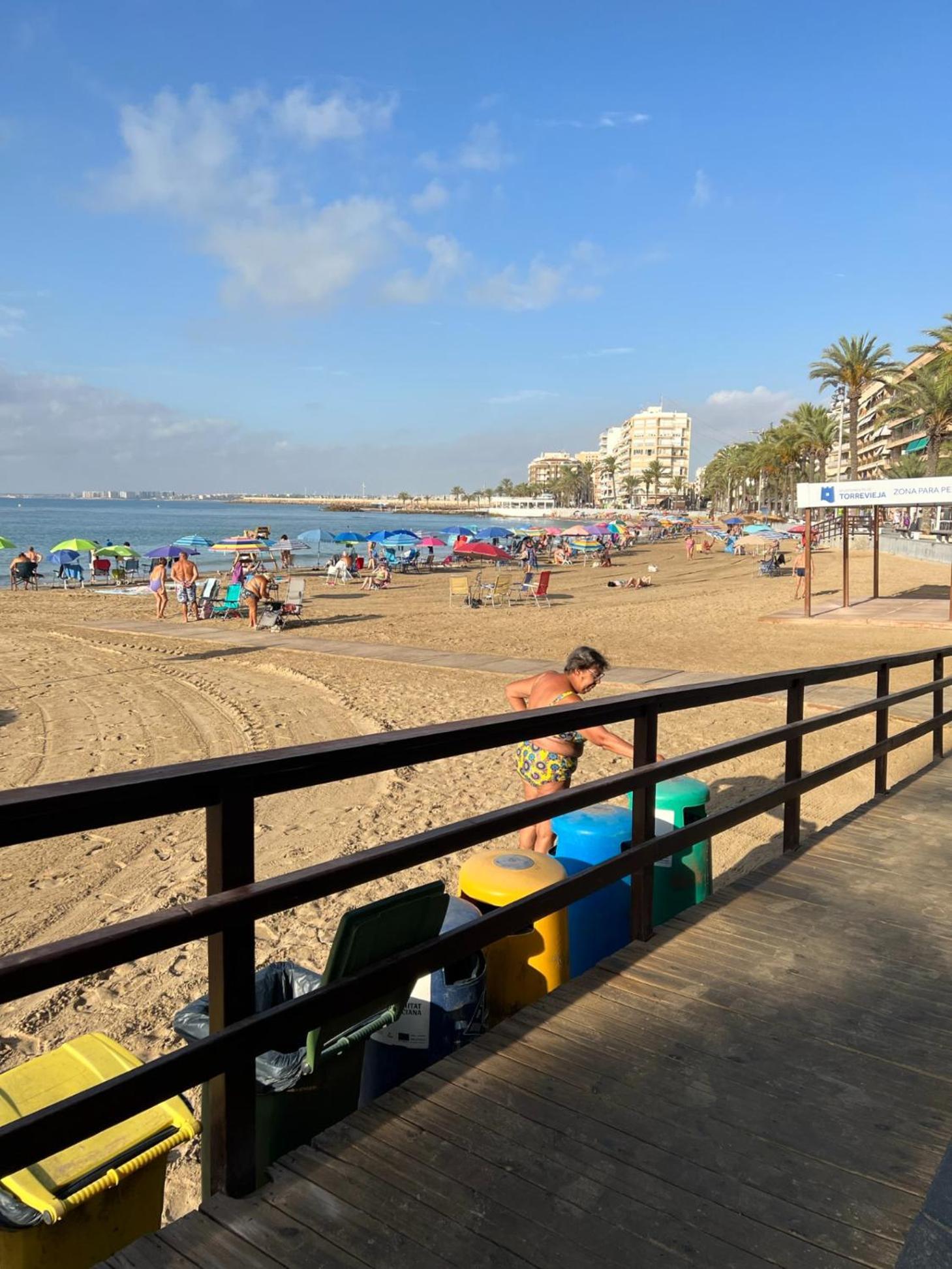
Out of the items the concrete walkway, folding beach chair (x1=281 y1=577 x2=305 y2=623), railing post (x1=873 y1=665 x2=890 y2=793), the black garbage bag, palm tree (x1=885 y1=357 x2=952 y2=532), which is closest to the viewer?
the black garbage bag

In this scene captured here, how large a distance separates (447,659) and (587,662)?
908 cm

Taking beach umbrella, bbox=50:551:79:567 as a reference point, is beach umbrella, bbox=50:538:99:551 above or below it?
above

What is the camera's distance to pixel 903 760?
317 inches

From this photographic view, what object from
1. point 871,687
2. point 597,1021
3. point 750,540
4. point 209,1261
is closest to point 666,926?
point 597,1021

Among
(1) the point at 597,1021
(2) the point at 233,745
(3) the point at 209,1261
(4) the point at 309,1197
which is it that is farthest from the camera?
(2) the point at 233,745

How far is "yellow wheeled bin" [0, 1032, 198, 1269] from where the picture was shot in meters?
1.75

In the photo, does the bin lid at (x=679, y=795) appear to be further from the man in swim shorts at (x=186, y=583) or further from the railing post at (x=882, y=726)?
the man in swim shorts at (x=186, y=583)

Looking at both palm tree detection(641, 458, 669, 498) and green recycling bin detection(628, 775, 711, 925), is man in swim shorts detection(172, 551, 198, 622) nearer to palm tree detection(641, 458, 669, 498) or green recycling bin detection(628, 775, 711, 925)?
green recycling bin detection(628, 775, 711, 925)

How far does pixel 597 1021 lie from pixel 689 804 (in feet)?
4.60

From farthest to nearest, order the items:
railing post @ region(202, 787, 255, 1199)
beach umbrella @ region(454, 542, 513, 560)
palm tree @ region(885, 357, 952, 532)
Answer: palm tree @ region(885, 357, 952, 532), beach umbrella @ region(454, 542, 513, 560), railing post @ region(202, 787, 255, 1199)

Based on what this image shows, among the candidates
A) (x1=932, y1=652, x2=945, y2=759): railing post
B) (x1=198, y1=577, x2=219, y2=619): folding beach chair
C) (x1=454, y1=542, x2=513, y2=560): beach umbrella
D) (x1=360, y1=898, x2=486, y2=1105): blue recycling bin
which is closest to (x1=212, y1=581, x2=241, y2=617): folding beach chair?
(x1=198, y1=577, x2=219, y2=619): folding beach chair

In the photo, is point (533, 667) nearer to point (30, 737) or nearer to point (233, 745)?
point (233, 745)

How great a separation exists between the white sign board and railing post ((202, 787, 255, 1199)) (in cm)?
1677

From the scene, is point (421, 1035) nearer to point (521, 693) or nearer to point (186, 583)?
point (521, 693)
